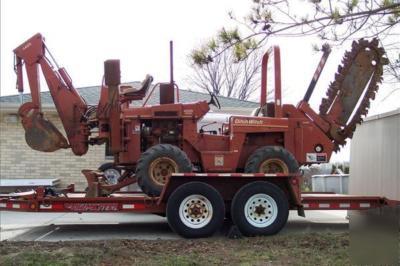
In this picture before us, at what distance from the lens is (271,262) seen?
7.64m

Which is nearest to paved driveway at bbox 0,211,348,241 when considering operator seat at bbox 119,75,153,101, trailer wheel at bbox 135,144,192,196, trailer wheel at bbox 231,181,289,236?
trailer wheel at bbox 231,181,289,236

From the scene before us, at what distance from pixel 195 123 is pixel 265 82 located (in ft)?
7.12

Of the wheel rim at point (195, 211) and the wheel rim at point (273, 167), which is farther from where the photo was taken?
the wheel rim at point (273, 167)

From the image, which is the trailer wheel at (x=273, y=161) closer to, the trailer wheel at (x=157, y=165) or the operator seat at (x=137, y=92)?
the trailer wheel at (x=157, y=165)

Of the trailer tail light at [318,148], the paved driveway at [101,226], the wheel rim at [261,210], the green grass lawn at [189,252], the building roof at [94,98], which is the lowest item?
the paved driveway at [101,226]

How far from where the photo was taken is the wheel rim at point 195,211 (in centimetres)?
1040

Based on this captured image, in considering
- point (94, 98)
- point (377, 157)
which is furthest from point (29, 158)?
point (377, 157)

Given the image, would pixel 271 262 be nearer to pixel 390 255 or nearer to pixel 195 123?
pixel 390 255

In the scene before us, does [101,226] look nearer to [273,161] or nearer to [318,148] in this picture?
[273,161]

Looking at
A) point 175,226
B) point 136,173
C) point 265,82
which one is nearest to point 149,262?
point 175,226

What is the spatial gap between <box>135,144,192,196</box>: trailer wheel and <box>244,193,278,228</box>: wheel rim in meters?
1.25

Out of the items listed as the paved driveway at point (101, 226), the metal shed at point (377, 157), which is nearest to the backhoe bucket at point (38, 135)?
the paved driveway at point (101, 226)

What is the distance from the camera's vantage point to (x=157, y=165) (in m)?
10.9

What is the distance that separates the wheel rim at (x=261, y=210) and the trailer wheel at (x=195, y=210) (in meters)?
0.48
